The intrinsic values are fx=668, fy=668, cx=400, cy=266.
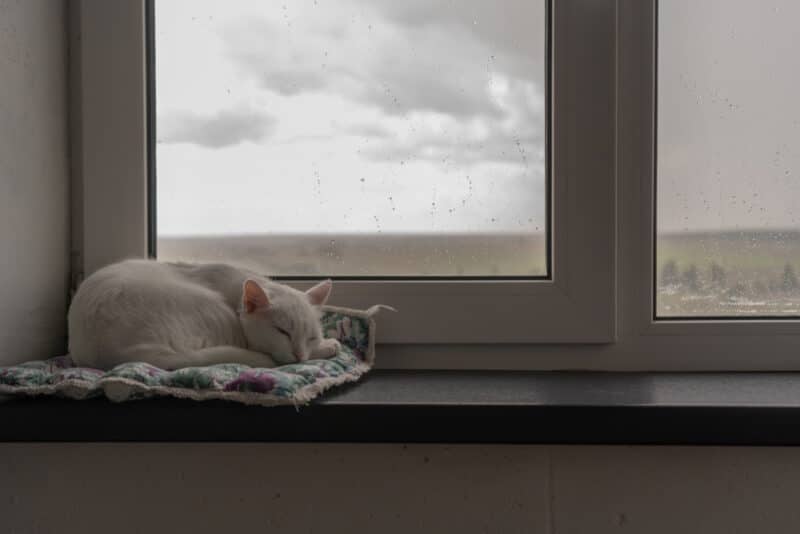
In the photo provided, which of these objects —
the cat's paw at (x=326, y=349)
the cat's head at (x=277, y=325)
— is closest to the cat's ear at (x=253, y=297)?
the cat's head at (x=277, y=325)

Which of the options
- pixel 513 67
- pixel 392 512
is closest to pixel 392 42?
pixel 513 67

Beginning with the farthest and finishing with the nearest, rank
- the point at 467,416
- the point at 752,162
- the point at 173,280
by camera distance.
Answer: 1. the point at 752,162
2. the point at 173,280
3. the point at 467,416

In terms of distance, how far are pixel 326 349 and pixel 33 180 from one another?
492mm

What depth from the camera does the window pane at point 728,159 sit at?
1.04m

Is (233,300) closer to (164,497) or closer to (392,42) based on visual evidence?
(164,497)

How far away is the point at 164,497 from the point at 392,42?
747 mm

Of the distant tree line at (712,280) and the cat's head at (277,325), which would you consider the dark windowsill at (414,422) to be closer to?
the cat's head at (277,325)

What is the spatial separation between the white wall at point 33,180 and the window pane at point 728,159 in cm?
94

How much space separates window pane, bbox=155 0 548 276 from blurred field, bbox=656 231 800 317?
0.67ft

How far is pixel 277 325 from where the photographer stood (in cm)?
93

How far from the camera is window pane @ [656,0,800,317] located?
3.43ft

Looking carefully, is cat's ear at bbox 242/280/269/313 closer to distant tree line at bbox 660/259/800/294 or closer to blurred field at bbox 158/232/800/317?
blurred field at bbox 158/232/800/317

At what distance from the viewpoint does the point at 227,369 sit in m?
0.83

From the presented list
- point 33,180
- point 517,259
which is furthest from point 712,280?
point 33,180
